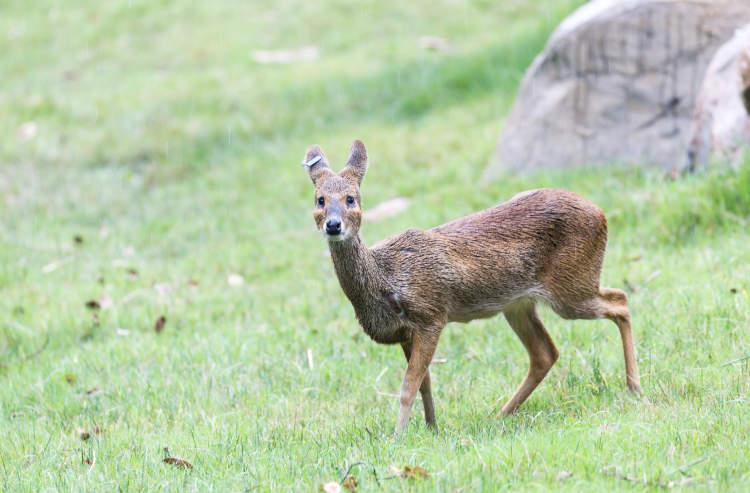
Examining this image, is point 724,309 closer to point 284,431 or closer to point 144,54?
point 284,431

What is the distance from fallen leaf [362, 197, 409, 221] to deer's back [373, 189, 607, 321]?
15.1 feet

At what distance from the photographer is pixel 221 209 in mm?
11508

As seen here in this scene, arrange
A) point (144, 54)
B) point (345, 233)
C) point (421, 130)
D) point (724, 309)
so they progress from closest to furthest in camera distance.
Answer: point (345, 233)
point (724, 309)
point (421, 130)
point (144, 54)

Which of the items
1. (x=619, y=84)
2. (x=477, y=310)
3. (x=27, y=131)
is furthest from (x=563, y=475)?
(x=27, y=131)

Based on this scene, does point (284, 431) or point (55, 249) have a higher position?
point (284, 431)

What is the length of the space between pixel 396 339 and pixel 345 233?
0.65 m

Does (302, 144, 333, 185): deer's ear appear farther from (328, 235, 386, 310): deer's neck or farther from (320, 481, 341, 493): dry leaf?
(320, 481, 341, 493): dry leaf

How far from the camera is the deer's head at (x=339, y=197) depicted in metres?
4.86

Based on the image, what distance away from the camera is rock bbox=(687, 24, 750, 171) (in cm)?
830

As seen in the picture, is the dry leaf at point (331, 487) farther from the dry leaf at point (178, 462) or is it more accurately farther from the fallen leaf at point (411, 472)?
the dry leaf at point (178, 462)

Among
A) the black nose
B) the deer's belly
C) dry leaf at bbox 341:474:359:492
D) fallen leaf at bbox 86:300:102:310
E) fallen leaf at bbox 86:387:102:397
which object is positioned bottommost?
fallen leaf at bbox 86:300:102:310

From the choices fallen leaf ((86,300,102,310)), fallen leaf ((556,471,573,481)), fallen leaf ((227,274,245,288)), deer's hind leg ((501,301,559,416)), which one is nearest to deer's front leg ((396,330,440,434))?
deer's hind leg ((501,301,559,416))

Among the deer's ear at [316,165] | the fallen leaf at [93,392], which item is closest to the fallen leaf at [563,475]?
the deer's ear at [316,165]

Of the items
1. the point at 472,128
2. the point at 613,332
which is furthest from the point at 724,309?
the point at 472,128
